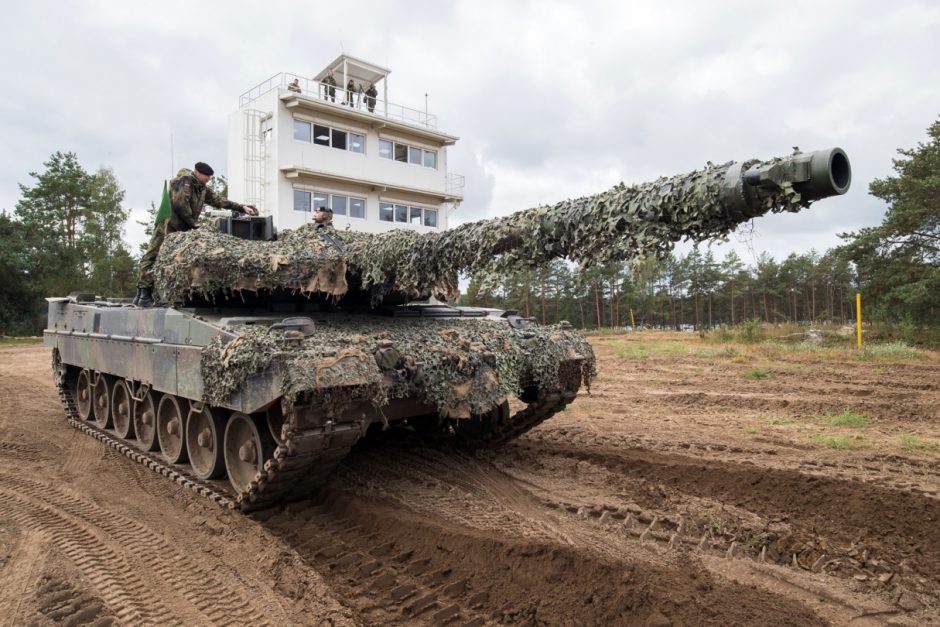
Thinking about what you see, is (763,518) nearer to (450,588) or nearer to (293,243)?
(450,588)

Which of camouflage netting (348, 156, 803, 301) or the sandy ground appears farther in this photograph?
the sandy ground

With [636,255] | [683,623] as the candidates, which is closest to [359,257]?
[636,255]

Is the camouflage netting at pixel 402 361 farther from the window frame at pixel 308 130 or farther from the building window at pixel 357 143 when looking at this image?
the building window at pixel 357 143

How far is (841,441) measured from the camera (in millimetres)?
7531

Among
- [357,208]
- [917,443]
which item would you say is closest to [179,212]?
[917,443]

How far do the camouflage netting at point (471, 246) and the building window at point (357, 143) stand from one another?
20793mm

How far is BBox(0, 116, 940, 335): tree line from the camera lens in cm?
1797

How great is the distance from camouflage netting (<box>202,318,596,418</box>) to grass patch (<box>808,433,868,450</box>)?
11.3ft

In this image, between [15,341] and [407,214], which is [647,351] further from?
[15,341]

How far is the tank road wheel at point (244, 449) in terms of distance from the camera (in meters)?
5.41

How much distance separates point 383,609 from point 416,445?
3.73m

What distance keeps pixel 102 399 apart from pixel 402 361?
603cm

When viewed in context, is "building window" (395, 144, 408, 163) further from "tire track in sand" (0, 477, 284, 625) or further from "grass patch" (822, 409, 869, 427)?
"tire track in sand" (0, 477, 284, 625)

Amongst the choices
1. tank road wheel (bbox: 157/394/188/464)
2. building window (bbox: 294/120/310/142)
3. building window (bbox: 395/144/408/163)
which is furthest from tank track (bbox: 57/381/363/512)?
building window (bbox: 395/144/408/163)
